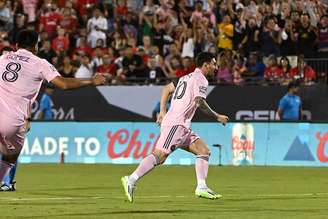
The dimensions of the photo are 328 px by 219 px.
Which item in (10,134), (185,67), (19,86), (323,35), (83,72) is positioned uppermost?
(19,86)

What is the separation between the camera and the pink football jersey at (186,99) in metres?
15.9

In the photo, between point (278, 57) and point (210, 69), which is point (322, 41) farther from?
point (210, 69)

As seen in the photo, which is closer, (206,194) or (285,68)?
(206,194)

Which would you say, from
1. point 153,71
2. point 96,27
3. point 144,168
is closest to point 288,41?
point 153,71

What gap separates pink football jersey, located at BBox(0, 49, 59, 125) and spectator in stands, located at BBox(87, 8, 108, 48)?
64.8ft

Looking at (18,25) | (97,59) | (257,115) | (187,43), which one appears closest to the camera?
(257,115)

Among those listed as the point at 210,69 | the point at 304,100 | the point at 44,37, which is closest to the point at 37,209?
the point at 210,69

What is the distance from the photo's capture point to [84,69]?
30609 mm

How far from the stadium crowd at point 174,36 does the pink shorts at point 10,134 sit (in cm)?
1624

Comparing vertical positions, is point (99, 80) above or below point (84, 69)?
above

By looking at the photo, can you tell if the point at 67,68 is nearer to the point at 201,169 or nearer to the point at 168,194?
the point at 168,194

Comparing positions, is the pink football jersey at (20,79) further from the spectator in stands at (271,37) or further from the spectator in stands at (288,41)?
the spectator in stands at (271,37)

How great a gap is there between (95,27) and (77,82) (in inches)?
807

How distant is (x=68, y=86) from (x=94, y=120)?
1695cm
